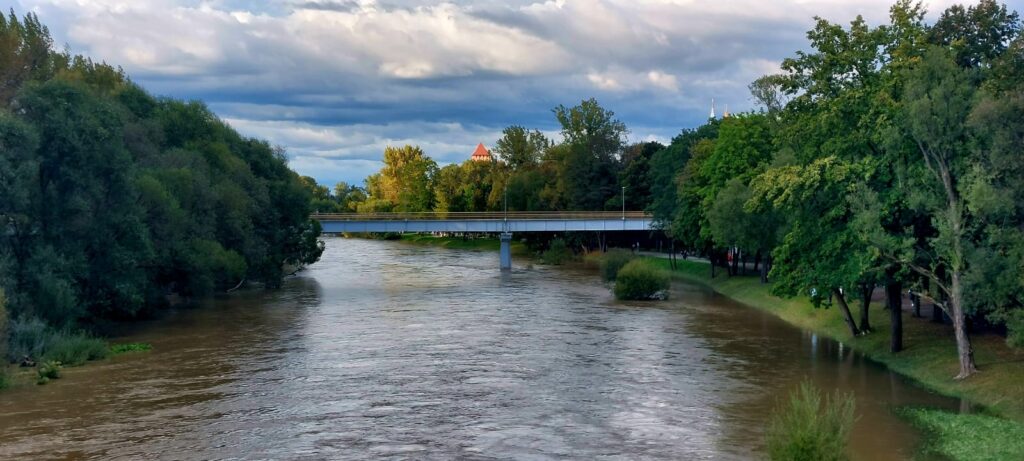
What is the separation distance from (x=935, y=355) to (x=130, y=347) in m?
40.0

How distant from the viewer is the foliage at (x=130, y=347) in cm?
4835

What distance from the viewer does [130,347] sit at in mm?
49062

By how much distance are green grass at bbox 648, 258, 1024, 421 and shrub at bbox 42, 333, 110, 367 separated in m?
38.4

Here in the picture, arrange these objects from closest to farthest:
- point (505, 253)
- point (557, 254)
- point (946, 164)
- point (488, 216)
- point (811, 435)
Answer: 1. point (811, 435)
2. point (946, 164)
3. point (505, 253)
4. point (488, 216)
5. point (557, 254)

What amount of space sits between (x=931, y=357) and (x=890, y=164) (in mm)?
8904

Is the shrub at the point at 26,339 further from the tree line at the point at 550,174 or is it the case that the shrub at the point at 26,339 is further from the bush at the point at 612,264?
the tree line at the point at 550,174

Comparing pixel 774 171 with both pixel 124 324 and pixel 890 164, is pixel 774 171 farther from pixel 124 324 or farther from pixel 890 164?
pixel 124 324

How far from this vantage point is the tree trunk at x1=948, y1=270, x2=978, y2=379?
36.4 metres

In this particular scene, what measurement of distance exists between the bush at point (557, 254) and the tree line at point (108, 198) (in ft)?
145

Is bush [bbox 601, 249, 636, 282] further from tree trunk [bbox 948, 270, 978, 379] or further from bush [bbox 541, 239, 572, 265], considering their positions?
tree trunk [bbox 948, 270, 978, 379]

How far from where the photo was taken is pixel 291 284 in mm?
88625

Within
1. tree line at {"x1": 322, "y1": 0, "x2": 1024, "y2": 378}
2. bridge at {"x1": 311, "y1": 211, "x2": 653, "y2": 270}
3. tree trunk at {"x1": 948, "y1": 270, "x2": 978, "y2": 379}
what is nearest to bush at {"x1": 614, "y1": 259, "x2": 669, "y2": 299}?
tree line at {"x1": 322, "y1": 0, "x2": 1024, "y2": 378}

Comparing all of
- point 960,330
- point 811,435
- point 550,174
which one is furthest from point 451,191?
point 811,435

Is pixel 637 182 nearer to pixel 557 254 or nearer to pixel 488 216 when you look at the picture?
pixel 557 254
